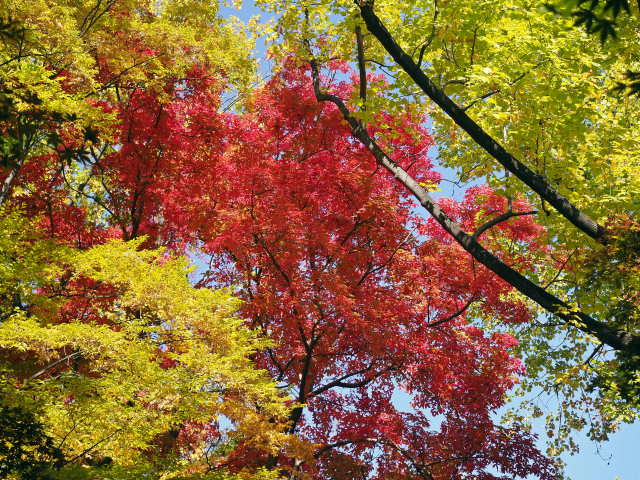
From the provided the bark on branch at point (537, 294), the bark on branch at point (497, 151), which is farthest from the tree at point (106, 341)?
the bark on branch at point (497, 151)

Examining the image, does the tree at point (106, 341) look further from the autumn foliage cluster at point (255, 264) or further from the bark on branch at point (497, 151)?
the bark on branch at point (497, 151)

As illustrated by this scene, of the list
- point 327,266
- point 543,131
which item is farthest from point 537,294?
point 327,266

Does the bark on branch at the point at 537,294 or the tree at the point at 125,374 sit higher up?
the bark on branch at the point at 537,294

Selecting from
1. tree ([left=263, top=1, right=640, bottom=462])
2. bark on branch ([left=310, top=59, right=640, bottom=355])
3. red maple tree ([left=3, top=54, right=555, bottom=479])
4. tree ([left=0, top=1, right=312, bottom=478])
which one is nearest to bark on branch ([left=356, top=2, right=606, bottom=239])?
tree ([left=263, top=1, right=640, bottom=462])

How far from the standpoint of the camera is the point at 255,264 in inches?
429

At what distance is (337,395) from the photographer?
11586 mm

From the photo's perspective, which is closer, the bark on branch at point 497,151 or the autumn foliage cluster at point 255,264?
the bark on branch at point 497,151

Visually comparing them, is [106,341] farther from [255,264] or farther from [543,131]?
[543,131]

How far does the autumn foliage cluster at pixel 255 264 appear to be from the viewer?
25.2 ft

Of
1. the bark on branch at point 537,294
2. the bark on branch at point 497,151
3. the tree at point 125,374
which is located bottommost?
the tree at point 125,374

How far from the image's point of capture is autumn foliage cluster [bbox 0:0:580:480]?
25.2 feet

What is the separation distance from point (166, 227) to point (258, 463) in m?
6.31

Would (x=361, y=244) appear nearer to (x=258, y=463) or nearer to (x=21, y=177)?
(x=258, y=463)

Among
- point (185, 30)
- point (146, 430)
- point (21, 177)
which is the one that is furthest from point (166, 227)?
point (146, 430)
